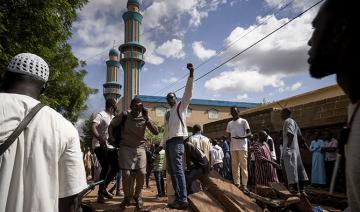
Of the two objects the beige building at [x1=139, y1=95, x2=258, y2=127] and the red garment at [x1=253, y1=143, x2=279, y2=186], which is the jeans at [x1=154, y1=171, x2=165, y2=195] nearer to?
the red garment at [x1=253, y1=143, x2=279, y2=186]

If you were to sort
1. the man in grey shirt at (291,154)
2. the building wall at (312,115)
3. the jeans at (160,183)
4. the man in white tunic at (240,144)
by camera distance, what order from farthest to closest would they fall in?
1. the building wall at (312,115)
2. the jeans at (160,183)
3. the man in white tunic at (240,144)
4. the man in grey shirt at (291,154)

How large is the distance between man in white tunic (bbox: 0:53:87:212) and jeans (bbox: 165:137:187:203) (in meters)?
3.42

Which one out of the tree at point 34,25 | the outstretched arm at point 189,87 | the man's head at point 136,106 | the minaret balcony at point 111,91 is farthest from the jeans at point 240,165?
the minaret balcony at point 111,91

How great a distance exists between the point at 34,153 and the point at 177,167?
368 centimetres

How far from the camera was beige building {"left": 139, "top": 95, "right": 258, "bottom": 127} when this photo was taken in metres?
42.6

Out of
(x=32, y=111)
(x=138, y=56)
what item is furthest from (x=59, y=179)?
(x=138, y=56)

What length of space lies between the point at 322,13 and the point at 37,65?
1.48m

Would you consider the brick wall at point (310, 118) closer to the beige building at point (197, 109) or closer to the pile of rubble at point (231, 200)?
the pile of rubble at point (231, 200)

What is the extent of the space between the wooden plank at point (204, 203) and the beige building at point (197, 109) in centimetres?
3636

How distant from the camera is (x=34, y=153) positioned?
67.1 inches

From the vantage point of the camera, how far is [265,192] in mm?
7062

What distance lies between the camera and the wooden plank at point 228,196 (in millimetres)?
5227

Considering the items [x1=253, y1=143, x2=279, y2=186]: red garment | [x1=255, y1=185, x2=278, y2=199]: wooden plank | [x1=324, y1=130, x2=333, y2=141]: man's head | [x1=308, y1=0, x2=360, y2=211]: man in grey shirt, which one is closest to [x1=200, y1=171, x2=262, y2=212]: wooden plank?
[x1=255, y1=185, x2=278, y2=199]: wooden plank

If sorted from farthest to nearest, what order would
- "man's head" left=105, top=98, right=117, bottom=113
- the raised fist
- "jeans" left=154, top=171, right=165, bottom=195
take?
1. "jeans" left=154, top=171, right=165, bottom=195
2. "man's head" left=105, top=98, right=117, bottom=113
3. the raised fist
